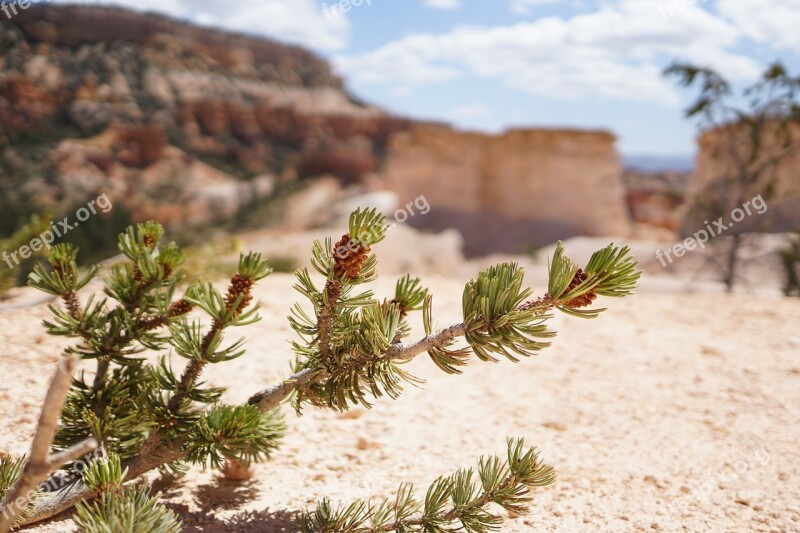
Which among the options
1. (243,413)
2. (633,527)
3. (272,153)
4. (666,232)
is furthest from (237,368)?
(272,153)

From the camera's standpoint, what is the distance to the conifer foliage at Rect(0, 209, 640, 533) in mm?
1328

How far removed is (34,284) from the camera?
1.74 meters

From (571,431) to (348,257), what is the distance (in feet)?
6.47

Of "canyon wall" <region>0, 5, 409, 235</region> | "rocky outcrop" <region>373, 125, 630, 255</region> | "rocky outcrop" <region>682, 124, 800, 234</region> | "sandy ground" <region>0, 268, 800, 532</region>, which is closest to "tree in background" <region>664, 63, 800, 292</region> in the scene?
"rocky outcrop" <region>682, 124, 800, 234</region>

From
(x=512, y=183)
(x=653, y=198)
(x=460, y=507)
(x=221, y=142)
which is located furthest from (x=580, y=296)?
(x=221, y=142)

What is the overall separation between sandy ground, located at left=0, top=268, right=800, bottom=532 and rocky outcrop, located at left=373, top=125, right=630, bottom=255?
607 inches

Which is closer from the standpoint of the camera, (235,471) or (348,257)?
(348,257)

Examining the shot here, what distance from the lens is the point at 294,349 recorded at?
63.3 inches

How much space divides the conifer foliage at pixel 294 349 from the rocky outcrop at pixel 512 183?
58.4ft

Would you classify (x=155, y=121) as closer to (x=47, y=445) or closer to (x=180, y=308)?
(x=180, y=308)

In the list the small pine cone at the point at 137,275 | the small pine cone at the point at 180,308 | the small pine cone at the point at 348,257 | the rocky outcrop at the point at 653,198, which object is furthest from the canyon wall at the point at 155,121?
the small pine cone at the point at 348,257

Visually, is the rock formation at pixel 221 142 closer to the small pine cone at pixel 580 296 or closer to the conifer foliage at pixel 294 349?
the conifer foliage at pixel 294 349

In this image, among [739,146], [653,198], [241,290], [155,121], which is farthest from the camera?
[155,121]

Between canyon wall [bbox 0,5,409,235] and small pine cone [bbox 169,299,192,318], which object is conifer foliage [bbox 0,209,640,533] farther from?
canyon wall [bbox 0,5,409,235]
